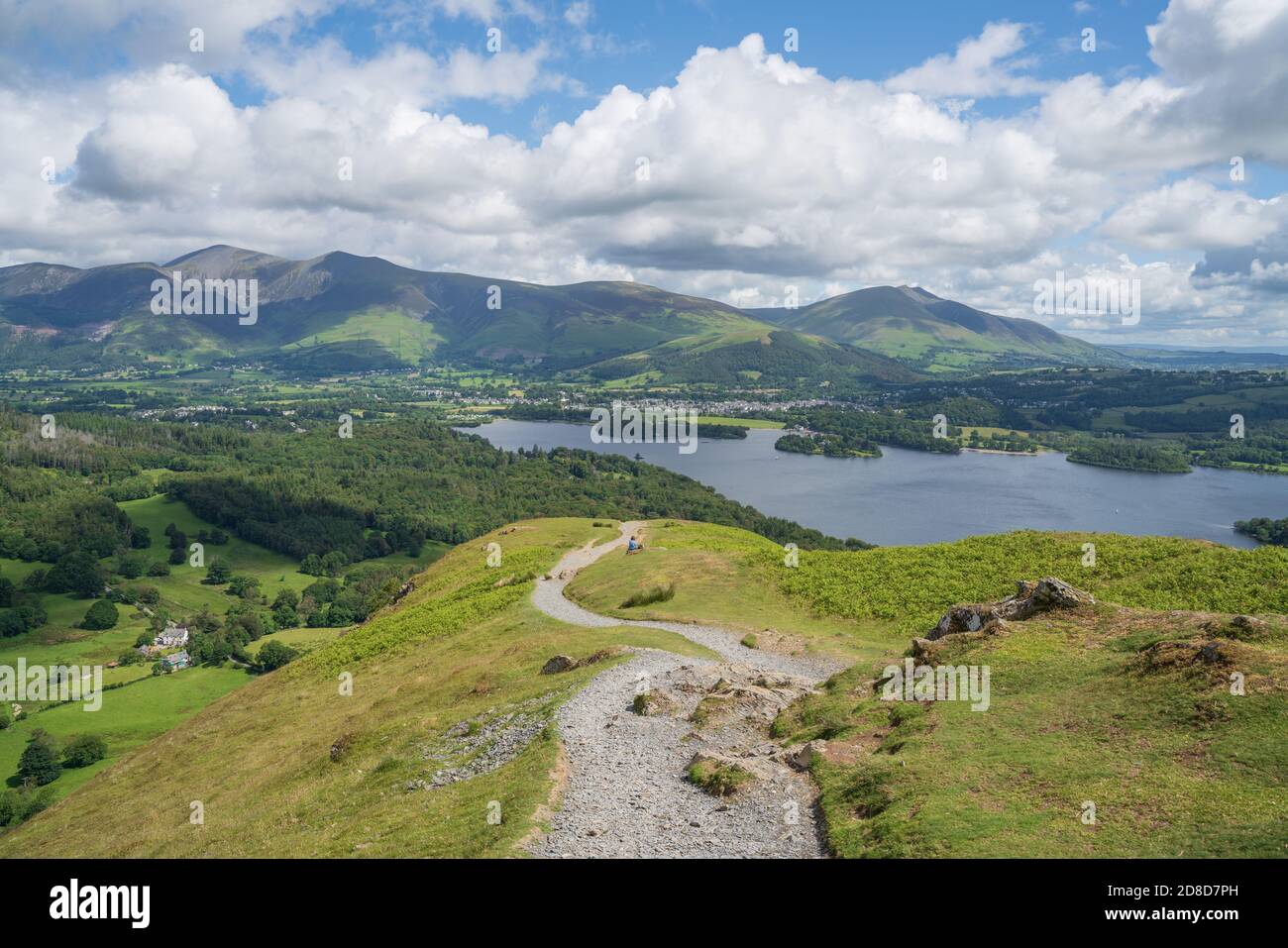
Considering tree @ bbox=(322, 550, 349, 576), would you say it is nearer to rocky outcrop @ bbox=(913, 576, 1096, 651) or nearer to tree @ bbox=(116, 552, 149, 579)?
tree @ bbox=(116, 552, 149, 579)

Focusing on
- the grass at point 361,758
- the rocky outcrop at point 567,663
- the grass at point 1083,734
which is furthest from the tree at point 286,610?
the grass at point 1083,734

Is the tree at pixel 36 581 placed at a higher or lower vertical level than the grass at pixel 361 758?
lower

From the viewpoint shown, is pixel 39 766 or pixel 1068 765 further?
pixel 39 766

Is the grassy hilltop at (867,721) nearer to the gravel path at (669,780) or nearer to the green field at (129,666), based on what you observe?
the gravel path at (669,780)

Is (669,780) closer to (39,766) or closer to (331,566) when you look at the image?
(39,766)

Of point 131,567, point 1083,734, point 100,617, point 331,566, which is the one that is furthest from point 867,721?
point 131,567

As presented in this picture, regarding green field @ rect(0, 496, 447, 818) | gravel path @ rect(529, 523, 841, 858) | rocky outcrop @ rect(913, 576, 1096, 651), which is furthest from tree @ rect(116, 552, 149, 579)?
rocky outcrop @ rect(913, 576, 1096, 651)
